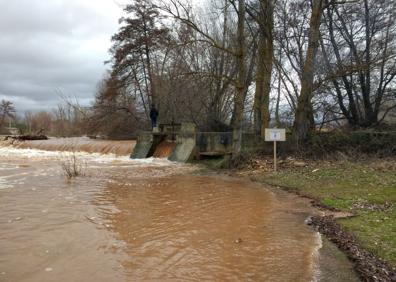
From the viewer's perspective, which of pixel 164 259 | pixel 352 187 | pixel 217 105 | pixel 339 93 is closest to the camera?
pixel 164 259

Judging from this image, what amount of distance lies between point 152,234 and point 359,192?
5721mm

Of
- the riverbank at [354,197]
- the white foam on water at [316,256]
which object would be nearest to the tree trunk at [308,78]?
the riverbank at [354,197]

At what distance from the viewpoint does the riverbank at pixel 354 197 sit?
5.87 metres

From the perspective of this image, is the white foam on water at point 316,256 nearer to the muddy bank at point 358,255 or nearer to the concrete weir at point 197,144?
the muddy bank at point 358,255

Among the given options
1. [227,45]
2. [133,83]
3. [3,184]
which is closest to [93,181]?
[3,184]

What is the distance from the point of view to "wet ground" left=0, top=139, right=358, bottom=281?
221 inches

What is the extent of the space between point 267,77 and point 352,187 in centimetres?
876

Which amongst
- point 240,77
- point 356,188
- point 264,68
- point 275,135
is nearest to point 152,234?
point 356,188

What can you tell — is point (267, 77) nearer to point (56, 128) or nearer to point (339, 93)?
point (339, 93)

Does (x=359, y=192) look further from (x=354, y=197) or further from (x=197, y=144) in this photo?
(x=197, y=144)

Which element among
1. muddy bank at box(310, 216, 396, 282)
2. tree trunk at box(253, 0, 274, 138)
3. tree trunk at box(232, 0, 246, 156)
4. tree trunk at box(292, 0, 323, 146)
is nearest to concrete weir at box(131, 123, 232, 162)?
tree trunk at box(253, 0, 274, 138)

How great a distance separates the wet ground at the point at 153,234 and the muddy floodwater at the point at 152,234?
1 cm

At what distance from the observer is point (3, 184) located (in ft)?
42.8

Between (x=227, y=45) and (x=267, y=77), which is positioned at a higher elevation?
(x=227, y=45)
